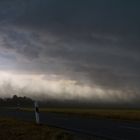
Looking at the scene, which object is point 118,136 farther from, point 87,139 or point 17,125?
point 17,125

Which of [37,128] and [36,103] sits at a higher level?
[36,103]

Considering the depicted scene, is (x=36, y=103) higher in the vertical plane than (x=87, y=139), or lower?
higher

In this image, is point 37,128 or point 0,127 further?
point 0,127

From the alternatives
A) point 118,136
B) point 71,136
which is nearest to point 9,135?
point 71,136

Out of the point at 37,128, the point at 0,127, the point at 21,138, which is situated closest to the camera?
the point at 21,138

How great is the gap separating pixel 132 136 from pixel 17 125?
24.8 feet

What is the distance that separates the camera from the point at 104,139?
15.1 metres

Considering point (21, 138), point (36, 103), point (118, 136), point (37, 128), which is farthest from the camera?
point (36, 103)

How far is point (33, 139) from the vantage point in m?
17.0

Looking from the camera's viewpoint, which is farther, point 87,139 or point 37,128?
point 37,128

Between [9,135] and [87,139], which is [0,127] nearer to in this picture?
[9,135]

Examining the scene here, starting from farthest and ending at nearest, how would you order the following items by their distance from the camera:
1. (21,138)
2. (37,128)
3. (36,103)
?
(36,103), (37,128), (21,138)

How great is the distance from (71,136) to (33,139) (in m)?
2.09

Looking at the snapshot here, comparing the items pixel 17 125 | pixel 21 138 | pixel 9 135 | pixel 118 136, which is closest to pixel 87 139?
pixel 118 136
